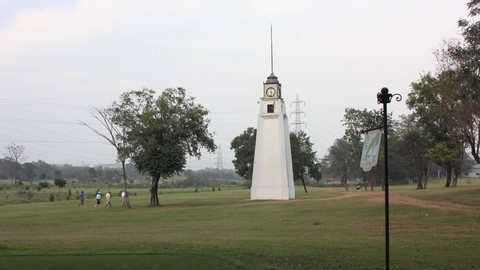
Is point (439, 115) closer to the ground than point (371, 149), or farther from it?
farther from it

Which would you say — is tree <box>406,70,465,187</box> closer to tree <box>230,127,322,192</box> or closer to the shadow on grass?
tree <box>230,127,322,192</box>

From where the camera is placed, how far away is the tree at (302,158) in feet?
287

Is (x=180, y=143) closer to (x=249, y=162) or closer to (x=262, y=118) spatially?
(x=262, y=118)

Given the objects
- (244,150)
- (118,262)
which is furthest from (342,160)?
(118,262)

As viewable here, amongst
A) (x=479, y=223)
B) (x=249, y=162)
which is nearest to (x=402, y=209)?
(x=479, y=223)

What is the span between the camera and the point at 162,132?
55438mm

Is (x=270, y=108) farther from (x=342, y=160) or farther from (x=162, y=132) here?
(x=342, y=160)

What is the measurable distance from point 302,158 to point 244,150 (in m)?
19.2

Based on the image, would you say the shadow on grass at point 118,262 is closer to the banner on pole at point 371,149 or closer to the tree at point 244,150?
the banner on pole at point 371,149

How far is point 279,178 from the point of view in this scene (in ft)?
186

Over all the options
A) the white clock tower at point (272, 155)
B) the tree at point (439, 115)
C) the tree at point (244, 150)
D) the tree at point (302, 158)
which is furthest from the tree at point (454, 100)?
the tree at point (244, 150)

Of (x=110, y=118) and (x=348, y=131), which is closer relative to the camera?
(x=110, y=118)

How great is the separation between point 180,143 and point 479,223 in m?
36.4

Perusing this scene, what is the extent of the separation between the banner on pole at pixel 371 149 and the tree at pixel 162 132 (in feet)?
147
